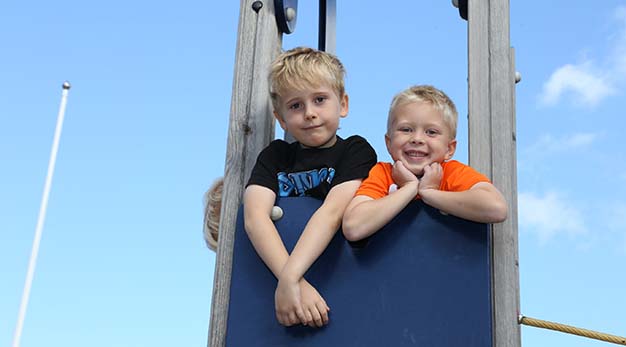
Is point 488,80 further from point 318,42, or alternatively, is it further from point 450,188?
point 318,42

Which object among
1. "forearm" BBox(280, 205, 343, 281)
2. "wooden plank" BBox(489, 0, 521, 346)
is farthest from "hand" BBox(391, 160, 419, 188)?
"wooden plank" BBox(489, 0, 521, 346)

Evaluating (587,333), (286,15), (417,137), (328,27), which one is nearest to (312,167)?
(417,137)

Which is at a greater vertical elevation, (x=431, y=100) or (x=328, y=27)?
(x=328, y=27)

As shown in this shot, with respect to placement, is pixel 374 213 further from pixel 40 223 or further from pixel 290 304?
pixel 40 223

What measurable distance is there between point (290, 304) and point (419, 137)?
2.19 ft

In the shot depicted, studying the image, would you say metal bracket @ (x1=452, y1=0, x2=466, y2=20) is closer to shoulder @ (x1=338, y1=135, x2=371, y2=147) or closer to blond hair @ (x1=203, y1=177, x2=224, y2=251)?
shoulder @ (x1=338, y1=135, x2=371, y2=147)

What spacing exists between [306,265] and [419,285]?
0.34m

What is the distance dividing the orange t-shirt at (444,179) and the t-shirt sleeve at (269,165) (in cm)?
31

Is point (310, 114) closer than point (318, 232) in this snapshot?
No

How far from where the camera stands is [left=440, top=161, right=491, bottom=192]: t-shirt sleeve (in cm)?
224

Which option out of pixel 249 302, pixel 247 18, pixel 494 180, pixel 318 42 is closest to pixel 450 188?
pixel 494 180

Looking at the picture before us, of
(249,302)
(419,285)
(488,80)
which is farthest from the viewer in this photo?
(488,80)

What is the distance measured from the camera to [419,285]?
2.19 m

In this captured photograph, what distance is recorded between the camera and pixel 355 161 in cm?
245
